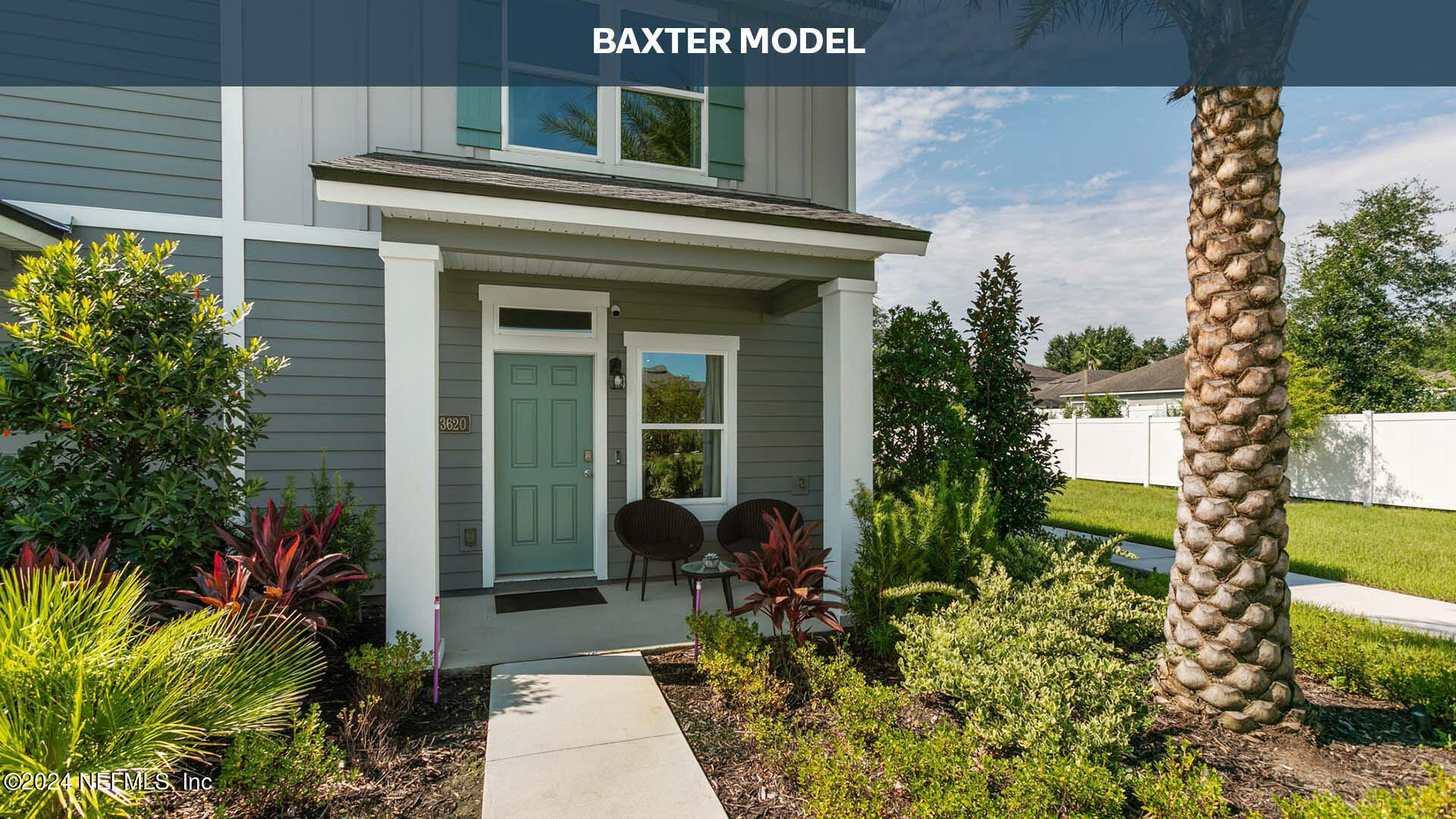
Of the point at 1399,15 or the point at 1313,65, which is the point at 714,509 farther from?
the point at 1399,15

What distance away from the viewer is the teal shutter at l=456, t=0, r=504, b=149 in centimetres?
534

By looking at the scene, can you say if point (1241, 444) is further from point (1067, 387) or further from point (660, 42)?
point (1067, 387)

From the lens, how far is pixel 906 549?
14.2ft

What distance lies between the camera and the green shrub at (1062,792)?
2252mm

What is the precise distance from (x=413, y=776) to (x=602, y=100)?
5.33 metres

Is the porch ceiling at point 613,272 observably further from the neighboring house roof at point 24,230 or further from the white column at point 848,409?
the neighboring house roof at point 24,230

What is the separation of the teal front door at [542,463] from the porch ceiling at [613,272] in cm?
77

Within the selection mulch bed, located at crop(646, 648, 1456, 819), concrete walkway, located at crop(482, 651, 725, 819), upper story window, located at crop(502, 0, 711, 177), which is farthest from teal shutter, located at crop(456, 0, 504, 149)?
mulch bed, located at crop(646, 648, 1456, 819)

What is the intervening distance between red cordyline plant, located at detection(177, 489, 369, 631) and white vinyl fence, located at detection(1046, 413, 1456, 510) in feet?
25.3

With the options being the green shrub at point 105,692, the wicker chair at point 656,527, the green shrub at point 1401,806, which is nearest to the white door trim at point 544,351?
the wicker chair at point 656,527

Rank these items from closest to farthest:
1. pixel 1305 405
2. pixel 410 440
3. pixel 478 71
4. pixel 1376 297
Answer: pixel 410 440 → pixel 478 71 → pixel 1305 405 → pixel 1376 297

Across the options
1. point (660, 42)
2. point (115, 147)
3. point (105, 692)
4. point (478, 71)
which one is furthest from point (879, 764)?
point (115, 147)

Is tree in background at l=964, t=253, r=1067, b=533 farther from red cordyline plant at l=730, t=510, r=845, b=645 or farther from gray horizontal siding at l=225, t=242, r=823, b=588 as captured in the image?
red cordyline plant at l=730, t=510, r=845, b=645

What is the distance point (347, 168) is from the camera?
3.69m
